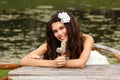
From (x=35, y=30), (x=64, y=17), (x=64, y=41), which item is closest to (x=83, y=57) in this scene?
(x=64, y=41)

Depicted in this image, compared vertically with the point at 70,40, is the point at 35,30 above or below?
below

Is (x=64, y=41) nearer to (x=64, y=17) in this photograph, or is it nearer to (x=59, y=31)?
(x=59, y=31)

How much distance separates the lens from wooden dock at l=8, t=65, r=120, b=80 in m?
4.04

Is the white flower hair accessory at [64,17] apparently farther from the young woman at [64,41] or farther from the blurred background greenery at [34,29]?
the blurred background greenery at [34,29]

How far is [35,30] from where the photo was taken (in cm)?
1673

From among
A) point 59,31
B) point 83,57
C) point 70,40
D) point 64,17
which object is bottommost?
point 83,57

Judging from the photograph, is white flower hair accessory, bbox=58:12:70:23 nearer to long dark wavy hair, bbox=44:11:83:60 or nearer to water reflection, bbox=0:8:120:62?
long dark wavy hair, bbox=44:11:83:60

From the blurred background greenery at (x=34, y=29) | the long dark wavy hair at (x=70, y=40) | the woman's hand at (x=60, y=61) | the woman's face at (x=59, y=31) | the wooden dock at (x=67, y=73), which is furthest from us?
the blurred background greenery at (x=34, y=29)

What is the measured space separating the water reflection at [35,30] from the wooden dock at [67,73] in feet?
22.1

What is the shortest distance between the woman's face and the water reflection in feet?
20.8

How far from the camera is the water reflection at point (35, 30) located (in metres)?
13.0

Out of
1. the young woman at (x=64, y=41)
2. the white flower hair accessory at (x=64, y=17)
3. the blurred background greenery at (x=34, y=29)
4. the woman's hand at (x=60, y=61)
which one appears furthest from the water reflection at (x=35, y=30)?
the woman's hand at (x=60, y=61)

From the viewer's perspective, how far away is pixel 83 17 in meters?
20.9

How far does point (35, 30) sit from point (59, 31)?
475 inches
